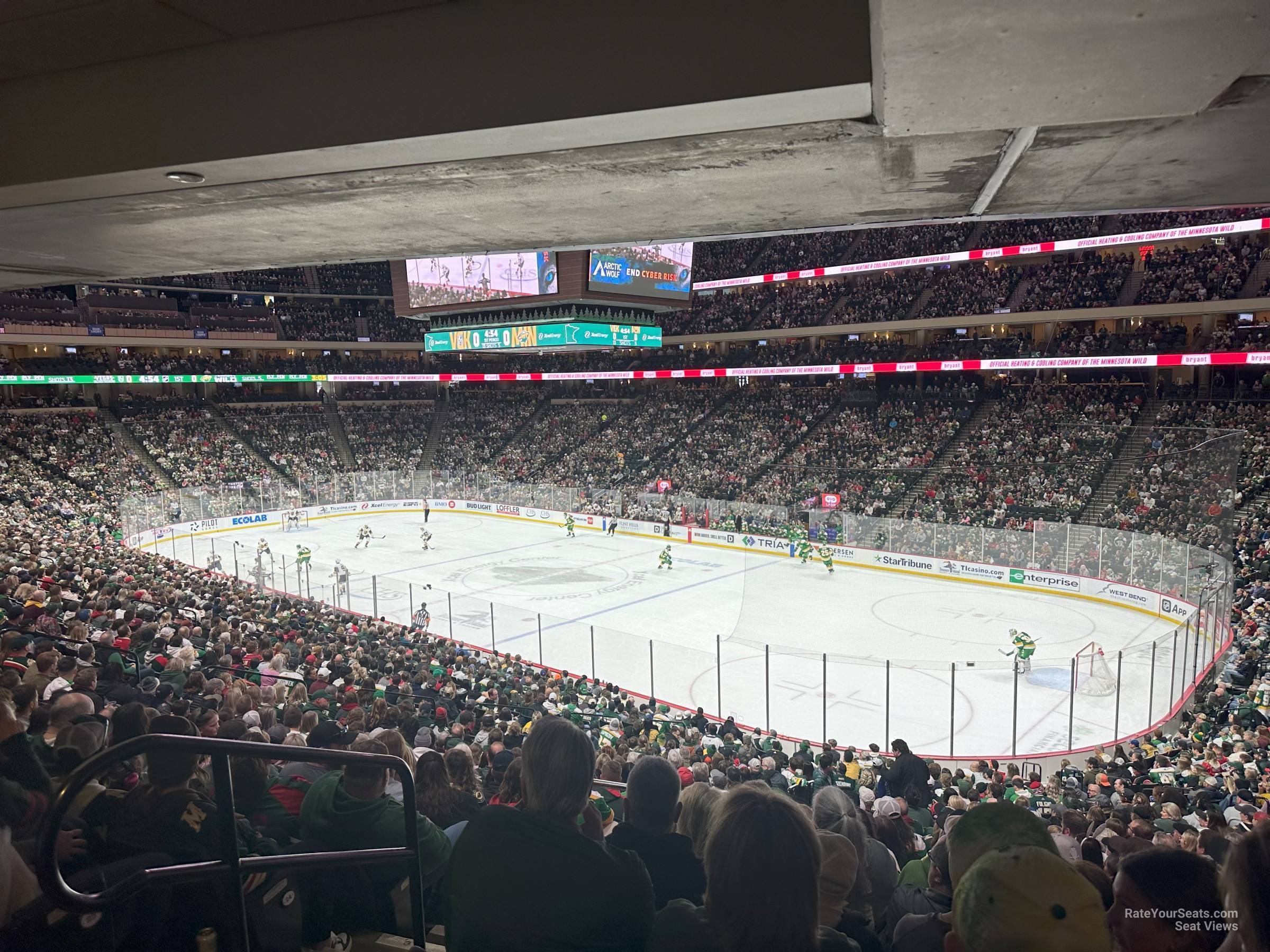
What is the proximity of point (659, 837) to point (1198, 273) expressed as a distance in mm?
34199

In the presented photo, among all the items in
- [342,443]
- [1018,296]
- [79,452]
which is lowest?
[342,443]

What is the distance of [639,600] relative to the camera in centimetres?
2211

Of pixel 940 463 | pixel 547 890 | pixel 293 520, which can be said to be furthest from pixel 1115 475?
pixel 293 520

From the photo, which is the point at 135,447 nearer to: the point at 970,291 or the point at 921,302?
the point at 921,302

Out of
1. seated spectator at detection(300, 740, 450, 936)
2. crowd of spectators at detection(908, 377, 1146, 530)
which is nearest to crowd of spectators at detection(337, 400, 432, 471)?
crowd of spectators at detection(908, 377, 1146, 530)

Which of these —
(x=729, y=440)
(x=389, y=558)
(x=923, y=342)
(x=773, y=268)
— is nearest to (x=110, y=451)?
(x=389, y=558)

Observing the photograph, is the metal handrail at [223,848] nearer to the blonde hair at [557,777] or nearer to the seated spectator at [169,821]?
the seated spectator at [169,821]

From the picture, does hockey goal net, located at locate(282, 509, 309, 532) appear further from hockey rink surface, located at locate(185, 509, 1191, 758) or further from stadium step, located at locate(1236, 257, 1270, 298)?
stadium step, located at locate(1236, 257, 1270, 298)

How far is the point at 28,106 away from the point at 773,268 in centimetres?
4251

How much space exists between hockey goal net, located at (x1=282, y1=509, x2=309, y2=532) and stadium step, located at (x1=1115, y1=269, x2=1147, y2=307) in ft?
116

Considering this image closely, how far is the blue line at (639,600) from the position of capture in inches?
690

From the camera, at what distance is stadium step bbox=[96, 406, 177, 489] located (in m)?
38.0

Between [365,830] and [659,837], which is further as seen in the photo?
[365,830]

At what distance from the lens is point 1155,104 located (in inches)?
88.9
